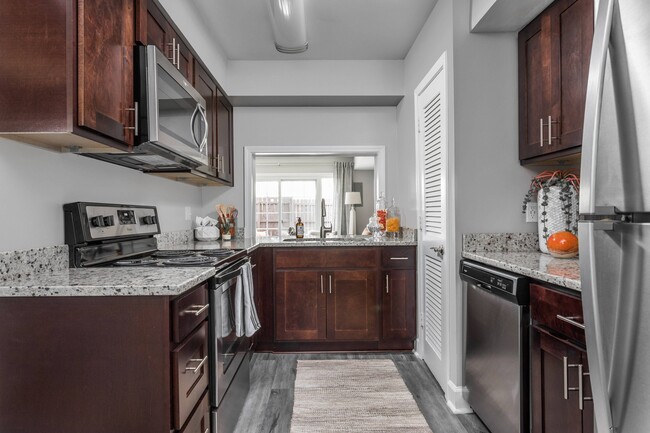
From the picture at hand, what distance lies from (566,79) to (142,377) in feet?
7.00

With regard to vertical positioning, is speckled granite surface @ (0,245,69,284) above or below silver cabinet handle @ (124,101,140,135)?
below

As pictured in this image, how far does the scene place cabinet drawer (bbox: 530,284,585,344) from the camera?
3.98 ft

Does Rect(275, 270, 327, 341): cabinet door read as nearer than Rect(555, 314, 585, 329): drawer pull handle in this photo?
No

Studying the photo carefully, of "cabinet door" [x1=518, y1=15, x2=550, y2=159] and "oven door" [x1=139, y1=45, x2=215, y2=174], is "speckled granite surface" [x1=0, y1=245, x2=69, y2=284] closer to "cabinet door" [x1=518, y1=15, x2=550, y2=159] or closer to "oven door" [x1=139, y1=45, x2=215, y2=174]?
"oven door" [x1=139, y1=45, x2=215, y2=174]

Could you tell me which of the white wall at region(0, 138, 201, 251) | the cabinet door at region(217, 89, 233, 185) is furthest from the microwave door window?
the cabinet door at region(217, 89, 233, 185)

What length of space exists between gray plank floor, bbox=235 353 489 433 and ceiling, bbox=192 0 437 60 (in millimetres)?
2483

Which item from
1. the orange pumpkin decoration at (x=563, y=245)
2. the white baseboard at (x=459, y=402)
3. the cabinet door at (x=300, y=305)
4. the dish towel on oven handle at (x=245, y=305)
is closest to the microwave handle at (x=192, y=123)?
the dish towel on oven handle at (x=245, y=305)

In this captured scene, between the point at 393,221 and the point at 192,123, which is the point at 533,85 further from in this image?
the point at 192,123

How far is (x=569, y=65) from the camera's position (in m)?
1.75

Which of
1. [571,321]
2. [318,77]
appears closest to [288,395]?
[571,321]

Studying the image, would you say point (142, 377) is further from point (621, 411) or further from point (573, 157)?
point (573, 157)

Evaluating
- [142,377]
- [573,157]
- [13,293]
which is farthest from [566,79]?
[13,293]

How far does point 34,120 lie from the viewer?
47.1 inches

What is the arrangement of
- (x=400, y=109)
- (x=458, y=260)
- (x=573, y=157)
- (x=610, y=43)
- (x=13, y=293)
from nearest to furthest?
1. (x=610, y=43)
2. (x=13, y=293)
3. (x=573, y=157)
4. (x=458, y=260)
5. (x=400, y=109)
